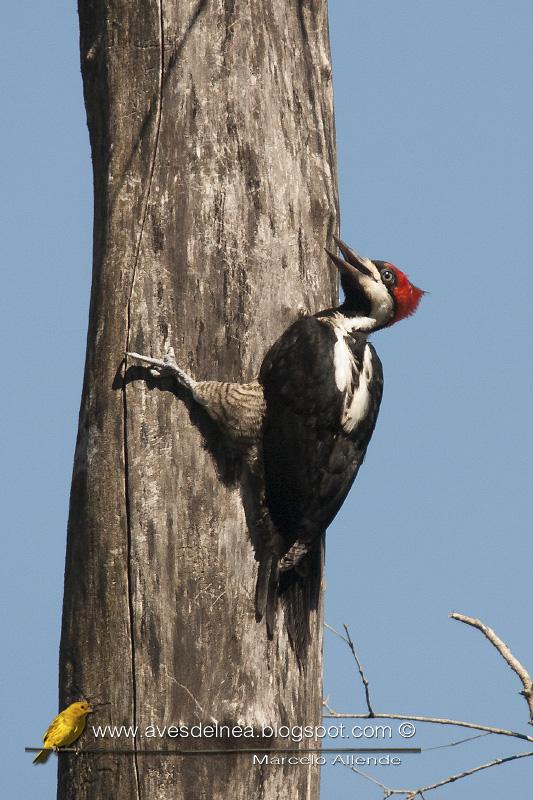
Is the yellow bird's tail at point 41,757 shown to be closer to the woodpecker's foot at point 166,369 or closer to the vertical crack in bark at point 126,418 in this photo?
the vertical crack in bark at point 126,418

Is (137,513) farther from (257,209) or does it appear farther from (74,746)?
(257,209)

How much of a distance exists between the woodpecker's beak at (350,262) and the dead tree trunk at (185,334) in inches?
2.2

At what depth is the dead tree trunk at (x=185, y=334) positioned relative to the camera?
11.7 feet

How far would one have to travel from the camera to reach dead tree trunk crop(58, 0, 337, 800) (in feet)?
11.7

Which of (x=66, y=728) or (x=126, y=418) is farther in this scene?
(x=126, y=418)

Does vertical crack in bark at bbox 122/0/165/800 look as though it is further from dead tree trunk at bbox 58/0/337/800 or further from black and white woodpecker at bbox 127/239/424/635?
black and white woodpecker at bbox 127/239/424/635

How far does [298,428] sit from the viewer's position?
3.96m

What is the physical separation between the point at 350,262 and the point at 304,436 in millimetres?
792

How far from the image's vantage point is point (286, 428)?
156 inches

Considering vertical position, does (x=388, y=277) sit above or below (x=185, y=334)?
above

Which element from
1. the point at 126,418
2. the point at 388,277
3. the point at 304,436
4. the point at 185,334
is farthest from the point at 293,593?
the point at 388,277

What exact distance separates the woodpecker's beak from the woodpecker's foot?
0.76 meters

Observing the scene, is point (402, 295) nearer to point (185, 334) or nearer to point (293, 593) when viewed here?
point (185, 334)

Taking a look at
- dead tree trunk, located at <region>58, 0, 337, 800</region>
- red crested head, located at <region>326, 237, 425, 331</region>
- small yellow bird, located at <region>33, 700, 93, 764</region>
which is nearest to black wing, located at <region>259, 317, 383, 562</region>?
dead tree trunk, located at <region>58, 0, 337, 800</region>
